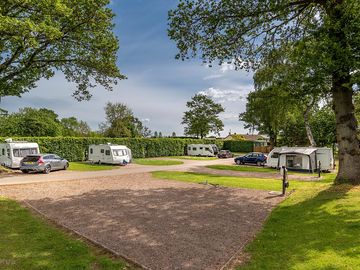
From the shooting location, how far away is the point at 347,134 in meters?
13.4

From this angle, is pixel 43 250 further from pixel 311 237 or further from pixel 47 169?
pixel 47 169

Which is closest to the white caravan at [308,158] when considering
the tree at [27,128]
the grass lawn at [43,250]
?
the grass lawn at [43,250]

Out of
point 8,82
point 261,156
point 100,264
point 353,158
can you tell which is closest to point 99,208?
point 100,264

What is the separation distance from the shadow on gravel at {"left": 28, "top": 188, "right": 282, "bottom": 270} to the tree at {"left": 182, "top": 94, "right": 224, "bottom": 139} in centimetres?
6544

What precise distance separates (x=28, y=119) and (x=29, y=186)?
148 ft

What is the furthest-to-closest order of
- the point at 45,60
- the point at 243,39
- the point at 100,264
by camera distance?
1. the point at 45,60
2. the point at 243,39
3. the point at 100,264

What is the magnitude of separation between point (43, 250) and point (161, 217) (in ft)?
12.8

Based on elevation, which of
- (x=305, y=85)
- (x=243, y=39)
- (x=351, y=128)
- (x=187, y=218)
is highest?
(x=243, y=39)

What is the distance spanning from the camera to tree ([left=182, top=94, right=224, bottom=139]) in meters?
79.9

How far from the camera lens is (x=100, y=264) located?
5633 mm

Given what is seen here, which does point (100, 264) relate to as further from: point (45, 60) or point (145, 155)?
point (145, 155)

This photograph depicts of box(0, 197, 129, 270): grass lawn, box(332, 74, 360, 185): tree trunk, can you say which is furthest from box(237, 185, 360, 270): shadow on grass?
box(0, 197, 129, 270): grass lawn

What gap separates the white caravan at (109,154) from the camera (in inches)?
1256

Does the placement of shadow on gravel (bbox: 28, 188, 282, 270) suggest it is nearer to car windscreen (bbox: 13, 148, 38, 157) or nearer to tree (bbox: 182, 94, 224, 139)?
car windscreen (bbox: 13, 148, 38, 157)
